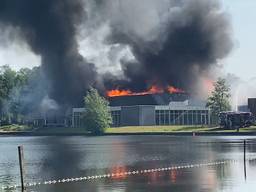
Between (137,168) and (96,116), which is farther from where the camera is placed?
(96,116)

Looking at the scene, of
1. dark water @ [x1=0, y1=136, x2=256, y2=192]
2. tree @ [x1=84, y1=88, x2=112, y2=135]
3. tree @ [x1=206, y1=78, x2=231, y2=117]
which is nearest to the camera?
dark water @ [x1=0, y1=136, x2=256, y2=192]

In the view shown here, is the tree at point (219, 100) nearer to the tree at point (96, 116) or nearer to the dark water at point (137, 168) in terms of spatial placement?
the tree at point (96, 116)

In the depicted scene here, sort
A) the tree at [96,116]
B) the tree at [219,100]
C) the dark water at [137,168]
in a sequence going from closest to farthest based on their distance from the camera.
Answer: the dark water at [137,168] → the tree at [219,100] → the tree at [96,116]

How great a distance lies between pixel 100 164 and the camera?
3191 inches

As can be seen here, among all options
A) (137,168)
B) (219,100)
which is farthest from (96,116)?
(137,168)

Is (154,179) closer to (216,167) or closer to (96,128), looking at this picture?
(216,167)

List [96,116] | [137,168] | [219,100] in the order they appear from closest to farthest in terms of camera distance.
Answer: [137,168], [219,100], [96,116]

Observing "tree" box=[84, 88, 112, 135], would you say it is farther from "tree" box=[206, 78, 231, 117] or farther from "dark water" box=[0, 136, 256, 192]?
"dark water" box=[0, 136, 256, 192]

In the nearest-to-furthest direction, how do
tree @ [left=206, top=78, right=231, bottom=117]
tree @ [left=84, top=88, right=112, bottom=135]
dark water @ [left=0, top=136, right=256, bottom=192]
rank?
dark water @ [left=0, top=136, right=256, bottom=192]
tree @ [left=206, top=78, right=231, bottom=117]
tree @ [left=84, top=88, right=112, bottom=135]

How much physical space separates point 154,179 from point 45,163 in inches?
1177

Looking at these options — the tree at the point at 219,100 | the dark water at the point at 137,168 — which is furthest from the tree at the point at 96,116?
the dark water at the point at 137,168

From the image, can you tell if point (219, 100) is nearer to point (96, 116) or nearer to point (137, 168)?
point (96, 116)

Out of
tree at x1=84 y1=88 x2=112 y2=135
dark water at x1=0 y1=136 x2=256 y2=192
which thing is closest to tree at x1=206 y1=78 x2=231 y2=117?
tree at x1=84 y1=88 x2=112 y2=135

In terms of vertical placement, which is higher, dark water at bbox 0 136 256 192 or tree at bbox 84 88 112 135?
tree at bbox 84 88 112 135
